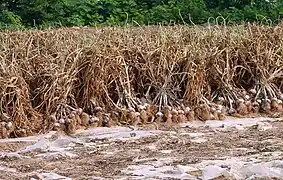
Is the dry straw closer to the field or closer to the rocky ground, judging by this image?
the field

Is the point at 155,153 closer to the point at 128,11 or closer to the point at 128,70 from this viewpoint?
the point at 128,70

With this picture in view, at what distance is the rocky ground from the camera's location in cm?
416

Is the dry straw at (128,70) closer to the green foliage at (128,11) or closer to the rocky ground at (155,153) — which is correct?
the rocky ground at (155,153)

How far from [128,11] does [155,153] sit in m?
6.52

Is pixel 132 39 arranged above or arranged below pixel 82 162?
above

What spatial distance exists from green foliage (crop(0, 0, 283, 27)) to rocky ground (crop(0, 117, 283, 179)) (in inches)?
169

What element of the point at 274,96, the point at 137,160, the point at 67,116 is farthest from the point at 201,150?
the point at 274,96

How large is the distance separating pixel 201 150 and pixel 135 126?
100 cm

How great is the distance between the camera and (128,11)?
1106 cm

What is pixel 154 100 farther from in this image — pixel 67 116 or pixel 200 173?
pixel 200 173

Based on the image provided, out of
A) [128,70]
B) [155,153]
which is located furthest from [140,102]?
[155,153]

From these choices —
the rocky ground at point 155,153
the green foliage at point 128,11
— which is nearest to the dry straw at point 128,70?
the rocky ground at point 155,153

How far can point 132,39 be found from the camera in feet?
20.7

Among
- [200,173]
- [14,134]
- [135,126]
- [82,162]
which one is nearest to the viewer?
[200,173]
